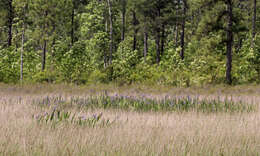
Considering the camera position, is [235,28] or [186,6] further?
[186,6]

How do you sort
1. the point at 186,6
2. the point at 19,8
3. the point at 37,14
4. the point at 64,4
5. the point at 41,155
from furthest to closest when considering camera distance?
the point at 186,6, the point at 64,4, the point at 37,14, the point at 19,8, the point at 41,155

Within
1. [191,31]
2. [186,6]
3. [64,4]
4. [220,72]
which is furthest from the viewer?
[191,31]

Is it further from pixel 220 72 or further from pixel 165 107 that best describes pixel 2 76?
pixel 165 107

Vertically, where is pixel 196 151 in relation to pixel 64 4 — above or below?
below

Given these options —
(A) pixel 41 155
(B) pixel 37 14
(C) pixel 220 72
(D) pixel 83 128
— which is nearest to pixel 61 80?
(B) pixel 37 14

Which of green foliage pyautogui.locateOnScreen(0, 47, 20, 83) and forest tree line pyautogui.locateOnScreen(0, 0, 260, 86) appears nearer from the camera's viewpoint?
forest tree line pyautogui.locateOnScreen(0, 0, 260, 86)

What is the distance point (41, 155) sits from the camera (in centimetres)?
409

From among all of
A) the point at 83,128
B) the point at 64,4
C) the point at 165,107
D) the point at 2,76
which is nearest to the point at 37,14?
the point at 64,4

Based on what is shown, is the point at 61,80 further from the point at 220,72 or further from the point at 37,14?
the point at 220,72

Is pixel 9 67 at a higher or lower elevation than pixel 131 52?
lower

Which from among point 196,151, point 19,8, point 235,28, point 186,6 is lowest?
point 196,151

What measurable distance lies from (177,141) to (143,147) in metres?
0.65

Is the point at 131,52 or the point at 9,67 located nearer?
the point at 9,67

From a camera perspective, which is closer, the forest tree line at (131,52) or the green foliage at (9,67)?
the forest tree line at (131,52)
